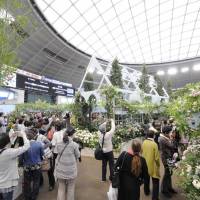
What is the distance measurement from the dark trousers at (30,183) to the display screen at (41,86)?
21.2 m

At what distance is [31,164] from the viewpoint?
176 inches

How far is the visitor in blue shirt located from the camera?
4453 mm

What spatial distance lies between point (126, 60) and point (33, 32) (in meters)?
21.3

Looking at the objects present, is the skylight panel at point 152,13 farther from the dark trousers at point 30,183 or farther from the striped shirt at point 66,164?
the dark trousers at point 30,183

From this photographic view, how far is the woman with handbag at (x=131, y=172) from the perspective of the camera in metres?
3.40

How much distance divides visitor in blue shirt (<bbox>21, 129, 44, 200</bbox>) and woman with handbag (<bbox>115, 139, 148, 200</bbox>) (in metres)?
1.85

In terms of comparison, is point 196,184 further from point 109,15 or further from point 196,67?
point 196,67

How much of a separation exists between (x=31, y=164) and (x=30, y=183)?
46 cm

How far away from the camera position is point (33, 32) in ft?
83.8

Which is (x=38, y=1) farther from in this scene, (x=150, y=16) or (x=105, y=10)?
(x=150, y=16)

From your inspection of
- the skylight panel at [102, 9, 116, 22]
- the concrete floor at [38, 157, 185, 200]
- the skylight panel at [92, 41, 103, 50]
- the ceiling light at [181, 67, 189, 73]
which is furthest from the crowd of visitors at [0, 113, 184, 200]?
the ceiling light at [181, 67, 189, 73]

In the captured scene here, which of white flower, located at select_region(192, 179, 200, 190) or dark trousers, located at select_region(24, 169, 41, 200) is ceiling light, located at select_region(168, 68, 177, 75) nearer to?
dark trousers, located at select_region(24, 169, 41, 200)

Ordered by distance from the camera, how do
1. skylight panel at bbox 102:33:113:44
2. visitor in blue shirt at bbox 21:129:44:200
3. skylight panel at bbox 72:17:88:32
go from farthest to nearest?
skylight panel at bbox 102:33:113:44, skylight panel at bbox 72:17:88:32, visitor in blue shirt at bbox 21:129:44:200

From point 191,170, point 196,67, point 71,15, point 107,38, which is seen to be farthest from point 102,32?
point 191,170
